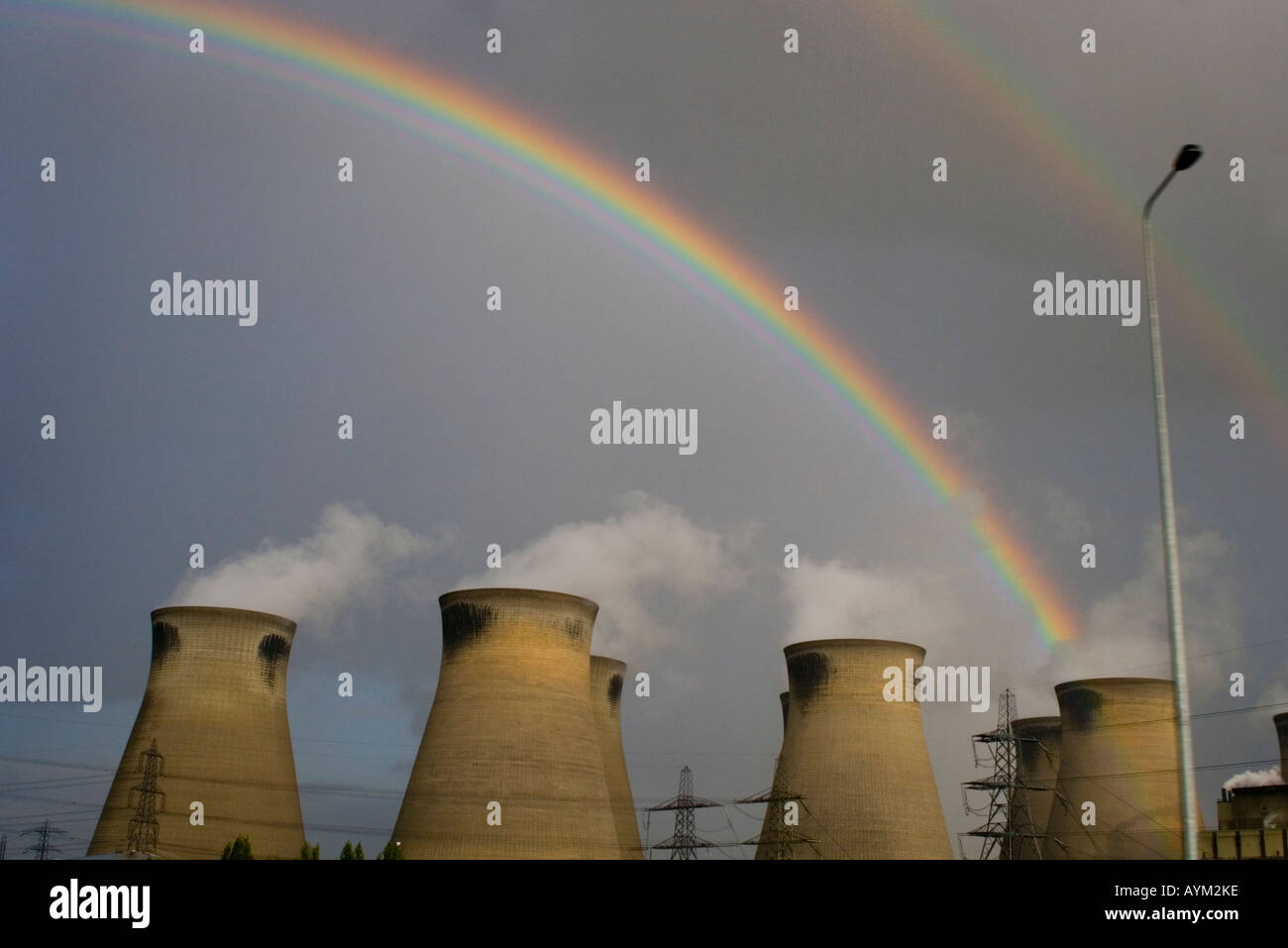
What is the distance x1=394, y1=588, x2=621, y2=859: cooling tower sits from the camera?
29.8 meters

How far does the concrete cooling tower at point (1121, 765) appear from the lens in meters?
37.9

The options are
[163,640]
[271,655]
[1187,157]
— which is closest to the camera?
[1187,157]

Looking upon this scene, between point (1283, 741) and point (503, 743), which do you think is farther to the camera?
point (1283, 741)

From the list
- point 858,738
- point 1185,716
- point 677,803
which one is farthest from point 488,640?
point 1185,716

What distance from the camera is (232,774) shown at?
107 feet

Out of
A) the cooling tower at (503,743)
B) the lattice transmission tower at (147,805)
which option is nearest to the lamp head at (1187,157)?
the cooling tower at (503,743)

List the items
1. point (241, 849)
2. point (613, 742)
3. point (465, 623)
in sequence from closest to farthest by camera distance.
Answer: point (465, 623) → point (241, 849) → point (613, 742)

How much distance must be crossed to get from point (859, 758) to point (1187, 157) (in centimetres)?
2468

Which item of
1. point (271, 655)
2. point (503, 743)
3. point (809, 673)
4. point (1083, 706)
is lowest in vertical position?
point (503, 743)

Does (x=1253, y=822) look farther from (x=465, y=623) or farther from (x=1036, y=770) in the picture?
(x=465, y=623)

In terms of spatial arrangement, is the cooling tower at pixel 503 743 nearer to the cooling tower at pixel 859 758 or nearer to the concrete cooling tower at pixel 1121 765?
the cooling tower at pixel 859 758

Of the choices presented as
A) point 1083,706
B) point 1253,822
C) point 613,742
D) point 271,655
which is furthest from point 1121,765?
point 271,655

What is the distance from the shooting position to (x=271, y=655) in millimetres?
33719

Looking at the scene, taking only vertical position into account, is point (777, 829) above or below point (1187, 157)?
below
